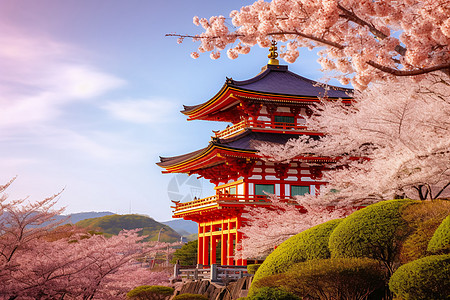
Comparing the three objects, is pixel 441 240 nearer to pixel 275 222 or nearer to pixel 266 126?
pixel 275 222

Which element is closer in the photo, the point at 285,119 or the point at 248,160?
the point at 248,160

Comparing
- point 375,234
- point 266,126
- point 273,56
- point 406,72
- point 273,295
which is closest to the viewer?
point 406,72

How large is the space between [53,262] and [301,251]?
5654mm

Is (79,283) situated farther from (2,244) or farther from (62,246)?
(2,244)

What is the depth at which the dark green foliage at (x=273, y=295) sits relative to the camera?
9828 millimetres

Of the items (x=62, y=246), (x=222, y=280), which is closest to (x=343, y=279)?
(x=62, y=246)

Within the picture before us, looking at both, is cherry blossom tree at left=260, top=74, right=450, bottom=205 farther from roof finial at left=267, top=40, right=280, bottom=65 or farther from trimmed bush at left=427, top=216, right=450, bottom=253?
roof finial at left=267, top=40, right=280, bottom=65

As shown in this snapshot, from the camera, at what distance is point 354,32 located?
782 centimetres

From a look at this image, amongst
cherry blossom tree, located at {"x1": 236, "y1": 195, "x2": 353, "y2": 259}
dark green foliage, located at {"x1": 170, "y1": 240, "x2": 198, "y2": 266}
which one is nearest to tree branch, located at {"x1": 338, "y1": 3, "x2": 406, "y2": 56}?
cherry blossom tree, located at {"x1": 236, "y1": 195, "x2": 353, "y2": 259}

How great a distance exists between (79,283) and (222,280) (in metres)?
11.2

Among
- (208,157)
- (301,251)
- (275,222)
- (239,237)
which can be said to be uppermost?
(208,157)

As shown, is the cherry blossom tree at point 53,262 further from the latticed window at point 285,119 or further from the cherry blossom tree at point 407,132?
the latticed window at point 285,119

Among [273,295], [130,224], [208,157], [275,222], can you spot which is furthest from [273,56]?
[130,224]

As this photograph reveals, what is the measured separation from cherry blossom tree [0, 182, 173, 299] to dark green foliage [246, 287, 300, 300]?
125 inches
